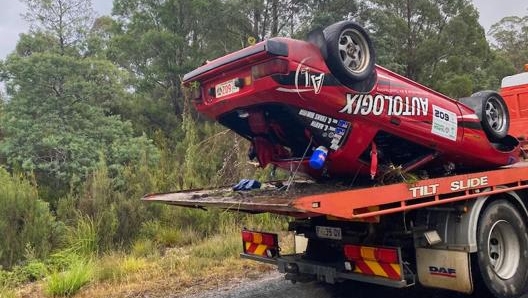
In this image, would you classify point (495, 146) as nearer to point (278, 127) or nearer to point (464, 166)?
point (464, 166)

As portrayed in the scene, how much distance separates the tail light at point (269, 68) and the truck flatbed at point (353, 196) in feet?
3.32

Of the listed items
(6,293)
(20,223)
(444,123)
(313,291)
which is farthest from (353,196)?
(20,223)

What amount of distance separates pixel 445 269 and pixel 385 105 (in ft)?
5.33

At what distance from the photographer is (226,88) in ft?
15.8

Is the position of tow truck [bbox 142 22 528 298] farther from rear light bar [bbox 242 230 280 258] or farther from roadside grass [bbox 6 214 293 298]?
roadside grass [bbox 6 214 293 298]

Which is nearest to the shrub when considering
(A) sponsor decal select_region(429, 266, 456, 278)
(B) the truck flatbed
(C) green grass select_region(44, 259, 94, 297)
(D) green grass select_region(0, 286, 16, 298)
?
(C) green grass select_region(44, 259, 94, 297)

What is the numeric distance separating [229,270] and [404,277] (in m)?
3.24

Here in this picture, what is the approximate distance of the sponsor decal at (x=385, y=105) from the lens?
4672mm

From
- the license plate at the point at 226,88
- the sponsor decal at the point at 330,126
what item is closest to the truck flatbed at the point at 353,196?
the sponsor decal at the point at 330,126

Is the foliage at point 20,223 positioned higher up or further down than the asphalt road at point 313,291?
higher up

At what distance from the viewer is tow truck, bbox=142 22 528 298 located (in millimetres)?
4582

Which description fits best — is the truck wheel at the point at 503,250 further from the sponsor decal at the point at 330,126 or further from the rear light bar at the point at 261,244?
the rear light bar at the point at 261,244

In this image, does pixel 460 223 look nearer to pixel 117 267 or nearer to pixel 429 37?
pixel 117 267

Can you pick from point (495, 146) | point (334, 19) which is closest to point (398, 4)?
point (334, 19)
